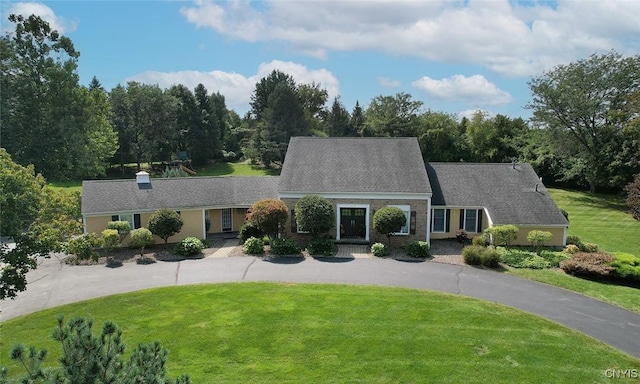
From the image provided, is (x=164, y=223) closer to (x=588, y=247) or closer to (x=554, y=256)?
(x=554, y=256)

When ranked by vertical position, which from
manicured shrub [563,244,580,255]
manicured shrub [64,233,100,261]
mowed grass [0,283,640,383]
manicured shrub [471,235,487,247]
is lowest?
mowed grass [0,283,640,383]

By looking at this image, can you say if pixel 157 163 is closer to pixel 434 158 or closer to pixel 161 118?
pixel 161 118

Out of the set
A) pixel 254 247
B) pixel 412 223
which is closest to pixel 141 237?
pixel 254 247

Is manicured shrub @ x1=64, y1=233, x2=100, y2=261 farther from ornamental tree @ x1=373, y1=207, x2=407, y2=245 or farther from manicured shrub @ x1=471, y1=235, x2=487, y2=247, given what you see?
manicured shrub @ x1=471, y1=235, x2=487, y2=247

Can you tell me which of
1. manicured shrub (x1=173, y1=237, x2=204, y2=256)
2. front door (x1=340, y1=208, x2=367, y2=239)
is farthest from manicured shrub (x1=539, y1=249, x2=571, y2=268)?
manicured shrub (x1=173, y1=237, x2=204, y2=256)

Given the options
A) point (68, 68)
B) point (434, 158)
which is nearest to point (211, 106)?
point (68, 68)

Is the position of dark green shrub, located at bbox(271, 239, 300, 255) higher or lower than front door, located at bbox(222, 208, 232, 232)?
lower

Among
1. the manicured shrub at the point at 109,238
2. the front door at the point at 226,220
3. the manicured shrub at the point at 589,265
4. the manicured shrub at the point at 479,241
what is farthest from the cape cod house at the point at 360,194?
the manicured shrub at the point at 589,265
